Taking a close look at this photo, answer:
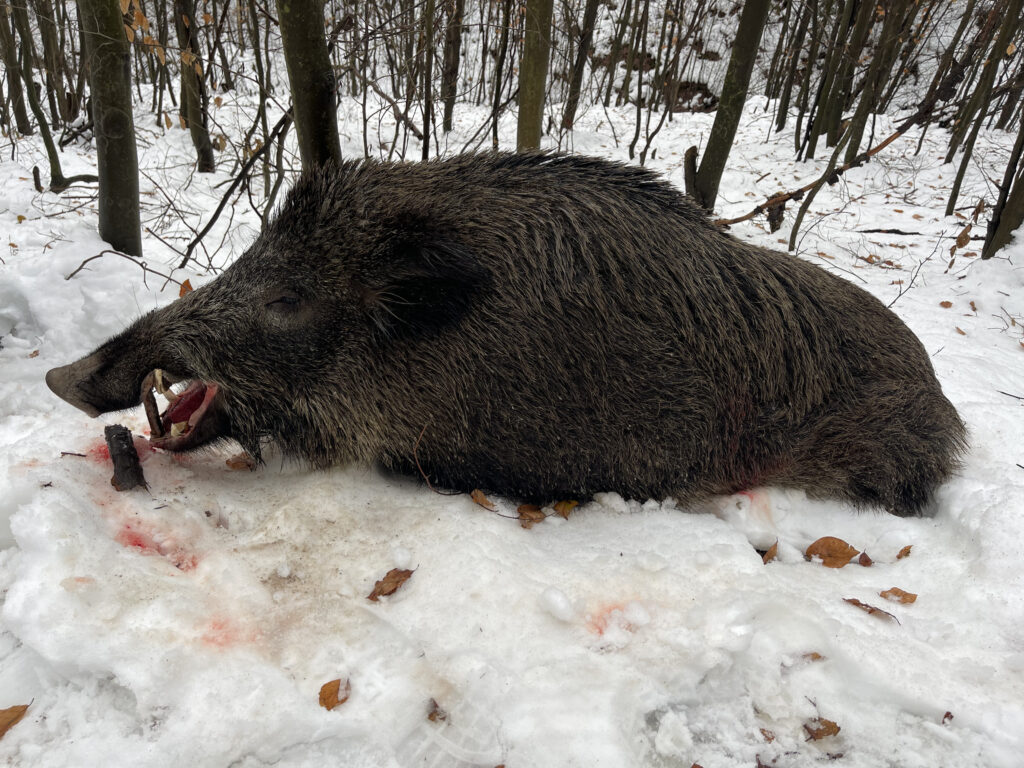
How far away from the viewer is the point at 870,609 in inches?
78.1

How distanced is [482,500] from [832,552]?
4.40 ft

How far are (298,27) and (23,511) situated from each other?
2.49m

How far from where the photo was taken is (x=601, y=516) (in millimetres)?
→ 2543

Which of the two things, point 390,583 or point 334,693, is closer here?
point 334,693

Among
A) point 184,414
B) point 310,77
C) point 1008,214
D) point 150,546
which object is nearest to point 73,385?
point 184,414

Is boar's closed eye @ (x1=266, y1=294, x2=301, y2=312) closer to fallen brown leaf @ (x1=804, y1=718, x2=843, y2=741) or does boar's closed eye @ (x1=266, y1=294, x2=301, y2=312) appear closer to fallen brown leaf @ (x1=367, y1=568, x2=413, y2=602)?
fallen brown leaf @ (x1=367, y1=568, x2=413, y2=602)

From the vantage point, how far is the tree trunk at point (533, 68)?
4734mm

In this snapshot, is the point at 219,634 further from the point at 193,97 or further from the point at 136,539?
the point at 193,97

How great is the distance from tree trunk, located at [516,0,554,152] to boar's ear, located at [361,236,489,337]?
2816 mm

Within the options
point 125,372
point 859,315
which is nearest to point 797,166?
point 859,315

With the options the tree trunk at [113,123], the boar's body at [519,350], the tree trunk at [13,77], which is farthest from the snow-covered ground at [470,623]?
the tree trunk at [13,77]

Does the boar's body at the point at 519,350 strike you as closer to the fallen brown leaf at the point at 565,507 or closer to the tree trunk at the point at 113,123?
the fallen brown leaf at the point at 565,507

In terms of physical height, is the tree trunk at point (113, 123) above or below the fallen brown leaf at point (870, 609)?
above

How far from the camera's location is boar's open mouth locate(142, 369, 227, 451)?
96.3 inches
